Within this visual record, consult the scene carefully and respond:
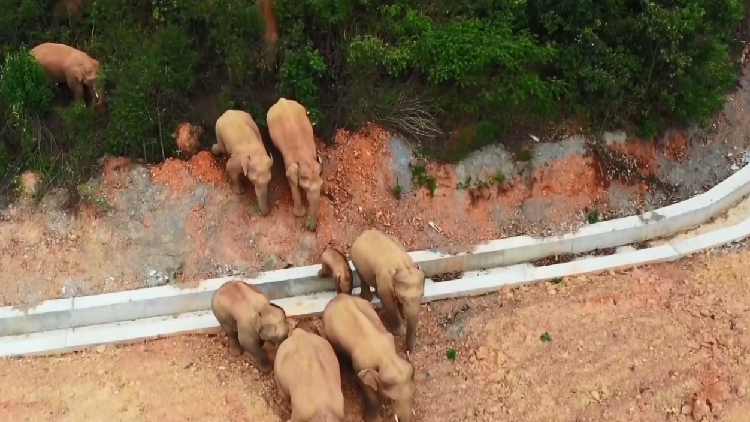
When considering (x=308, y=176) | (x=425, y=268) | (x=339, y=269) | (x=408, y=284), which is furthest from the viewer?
(x=425, y=268)

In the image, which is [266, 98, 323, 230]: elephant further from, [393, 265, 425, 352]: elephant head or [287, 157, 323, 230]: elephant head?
[393, 265, 425, 352]: elephant head

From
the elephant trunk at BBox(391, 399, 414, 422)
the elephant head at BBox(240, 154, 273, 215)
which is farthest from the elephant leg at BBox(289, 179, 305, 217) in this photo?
the elephant trunk at BBox(391, 399, 414, 422)

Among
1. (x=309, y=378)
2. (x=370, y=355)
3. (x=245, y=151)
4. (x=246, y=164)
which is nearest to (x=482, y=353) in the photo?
(x=370, y=355)

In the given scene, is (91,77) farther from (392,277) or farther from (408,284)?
(408,284)

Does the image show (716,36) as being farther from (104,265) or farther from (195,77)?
(104,265)

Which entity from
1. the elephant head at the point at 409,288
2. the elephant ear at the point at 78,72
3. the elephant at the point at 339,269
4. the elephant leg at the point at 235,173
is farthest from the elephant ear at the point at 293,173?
the elephant ear at the point at 78,72

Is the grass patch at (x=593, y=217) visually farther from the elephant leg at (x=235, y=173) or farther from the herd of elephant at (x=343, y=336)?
the elephant leg at (x=235, y=173)
